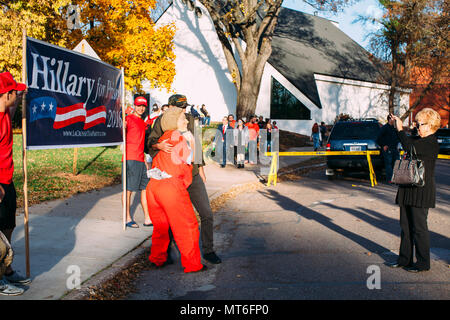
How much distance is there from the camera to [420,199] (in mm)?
5430

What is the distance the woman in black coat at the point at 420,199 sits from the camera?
5.43 m

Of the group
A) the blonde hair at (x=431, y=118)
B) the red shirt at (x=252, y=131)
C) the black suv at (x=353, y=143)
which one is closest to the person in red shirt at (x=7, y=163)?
the blonde hair at (x=431, y=118)

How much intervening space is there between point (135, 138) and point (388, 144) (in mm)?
8543

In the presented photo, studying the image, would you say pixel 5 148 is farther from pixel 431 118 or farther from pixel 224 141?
pixel 224 141

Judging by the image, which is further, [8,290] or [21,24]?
[21,24]

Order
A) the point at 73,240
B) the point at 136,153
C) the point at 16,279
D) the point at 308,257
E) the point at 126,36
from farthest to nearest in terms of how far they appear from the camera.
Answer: the point at 126,36 → the point at 136,153 → the point at 73,240 → the point at 308,257 → the point at 16,279

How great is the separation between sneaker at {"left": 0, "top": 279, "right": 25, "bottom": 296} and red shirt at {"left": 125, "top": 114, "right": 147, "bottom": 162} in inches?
135

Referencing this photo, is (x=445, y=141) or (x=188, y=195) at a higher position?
(x=445, y=141)

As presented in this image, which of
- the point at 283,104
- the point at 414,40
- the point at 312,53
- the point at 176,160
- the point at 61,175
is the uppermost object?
the point at 312,53

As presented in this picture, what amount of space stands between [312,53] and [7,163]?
1611 inches

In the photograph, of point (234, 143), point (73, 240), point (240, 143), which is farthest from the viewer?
point (234, 143)

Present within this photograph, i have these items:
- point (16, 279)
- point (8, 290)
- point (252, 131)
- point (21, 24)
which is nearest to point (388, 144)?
point (252, 131)

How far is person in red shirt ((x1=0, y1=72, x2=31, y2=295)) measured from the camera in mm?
4434

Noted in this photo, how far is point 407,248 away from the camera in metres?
5.56
